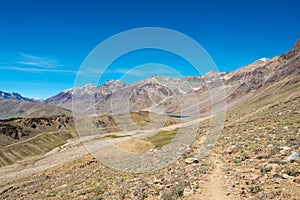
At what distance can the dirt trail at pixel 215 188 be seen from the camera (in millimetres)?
13961

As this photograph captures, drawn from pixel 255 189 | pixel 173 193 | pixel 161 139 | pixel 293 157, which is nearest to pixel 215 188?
pixel 255 189

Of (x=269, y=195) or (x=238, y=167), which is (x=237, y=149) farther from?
(x=269, y=195)

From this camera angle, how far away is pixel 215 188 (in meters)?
15.2

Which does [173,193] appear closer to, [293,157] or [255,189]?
Result: [255,189]

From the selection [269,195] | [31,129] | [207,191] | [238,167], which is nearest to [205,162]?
[238,167]

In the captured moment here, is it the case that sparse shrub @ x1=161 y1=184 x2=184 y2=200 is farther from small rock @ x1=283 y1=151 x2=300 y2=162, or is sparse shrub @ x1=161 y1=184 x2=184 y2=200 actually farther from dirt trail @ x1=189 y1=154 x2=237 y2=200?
small rock @ x1=283 y1=151 x2=300 y2=162

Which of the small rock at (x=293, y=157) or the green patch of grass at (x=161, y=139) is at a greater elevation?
the small rock at (x=293, y=157)

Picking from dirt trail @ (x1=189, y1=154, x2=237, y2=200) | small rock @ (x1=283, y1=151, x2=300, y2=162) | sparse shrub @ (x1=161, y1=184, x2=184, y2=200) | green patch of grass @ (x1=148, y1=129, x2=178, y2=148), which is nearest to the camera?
dirt trail @ (x1=189, y1=154, x2=237, y2=200)

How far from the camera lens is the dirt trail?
1396 cm

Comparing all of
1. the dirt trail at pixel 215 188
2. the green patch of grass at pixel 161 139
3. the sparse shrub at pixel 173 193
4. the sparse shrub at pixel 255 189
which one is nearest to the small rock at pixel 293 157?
the sparse shrub at pixel 255 189

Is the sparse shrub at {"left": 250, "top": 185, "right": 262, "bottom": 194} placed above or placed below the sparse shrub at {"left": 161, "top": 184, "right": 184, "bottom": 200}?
above

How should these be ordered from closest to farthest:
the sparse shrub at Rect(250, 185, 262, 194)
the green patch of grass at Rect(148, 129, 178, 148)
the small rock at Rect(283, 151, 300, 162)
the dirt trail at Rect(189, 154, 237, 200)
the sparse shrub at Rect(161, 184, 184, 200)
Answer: the sparse shrub at Rect(250, 185, 262, 194), the dirt trail at Rect(189, 154, 237, 200), the sparse shrub at Rect(161, 184, 184, 200), the small rock at Rect(283, 151, 300, 162), the green patch of grass at Rect(148, 129, 178, 148)

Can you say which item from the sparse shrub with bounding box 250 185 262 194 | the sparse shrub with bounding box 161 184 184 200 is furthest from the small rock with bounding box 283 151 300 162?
the sparse shrub with bounding box 161 184 184 200

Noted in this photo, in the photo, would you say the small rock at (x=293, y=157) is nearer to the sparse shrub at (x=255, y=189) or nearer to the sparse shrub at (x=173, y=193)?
the sparse shrub at (x=255, y=189)
